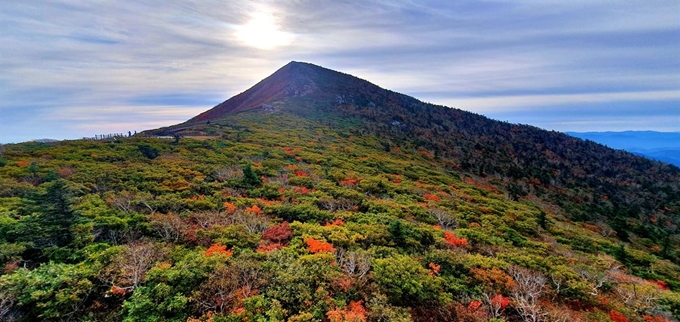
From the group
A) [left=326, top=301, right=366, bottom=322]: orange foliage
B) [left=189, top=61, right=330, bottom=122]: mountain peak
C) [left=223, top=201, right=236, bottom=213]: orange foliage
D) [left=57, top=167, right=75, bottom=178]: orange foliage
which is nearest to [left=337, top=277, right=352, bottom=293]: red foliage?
[left=326, top=301, right=366, bottom=322]: orange foliage

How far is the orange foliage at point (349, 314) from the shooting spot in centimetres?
874

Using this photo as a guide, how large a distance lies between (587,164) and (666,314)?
10485 centimetres

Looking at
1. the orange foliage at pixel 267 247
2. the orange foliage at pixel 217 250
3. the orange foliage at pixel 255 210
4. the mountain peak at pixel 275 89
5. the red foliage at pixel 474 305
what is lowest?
the red foliage at pixel 474 305

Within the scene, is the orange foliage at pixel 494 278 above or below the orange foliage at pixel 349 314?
below

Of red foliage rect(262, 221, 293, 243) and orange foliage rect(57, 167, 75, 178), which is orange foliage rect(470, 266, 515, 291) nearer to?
red foliage rect(262, 221, 293, 243)

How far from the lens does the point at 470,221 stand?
2269 centimetres

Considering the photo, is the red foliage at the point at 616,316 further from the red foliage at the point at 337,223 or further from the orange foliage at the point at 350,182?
the orange foliage at the point at 350,182

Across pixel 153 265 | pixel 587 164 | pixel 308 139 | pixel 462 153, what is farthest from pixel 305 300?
pixel 587 164

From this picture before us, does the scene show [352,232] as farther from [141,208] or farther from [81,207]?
[81,207]

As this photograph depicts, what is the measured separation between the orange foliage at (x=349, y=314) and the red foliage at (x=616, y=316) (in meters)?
9.99

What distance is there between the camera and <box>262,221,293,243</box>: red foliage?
15.1 meters

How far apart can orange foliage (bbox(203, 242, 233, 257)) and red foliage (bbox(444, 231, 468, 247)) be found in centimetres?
→ 1179

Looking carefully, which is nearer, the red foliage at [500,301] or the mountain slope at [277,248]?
the mountain slope at [277,248]

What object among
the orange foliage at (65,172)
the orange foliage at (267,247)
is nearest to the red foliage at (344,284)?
the orange foliage at (267,247)
